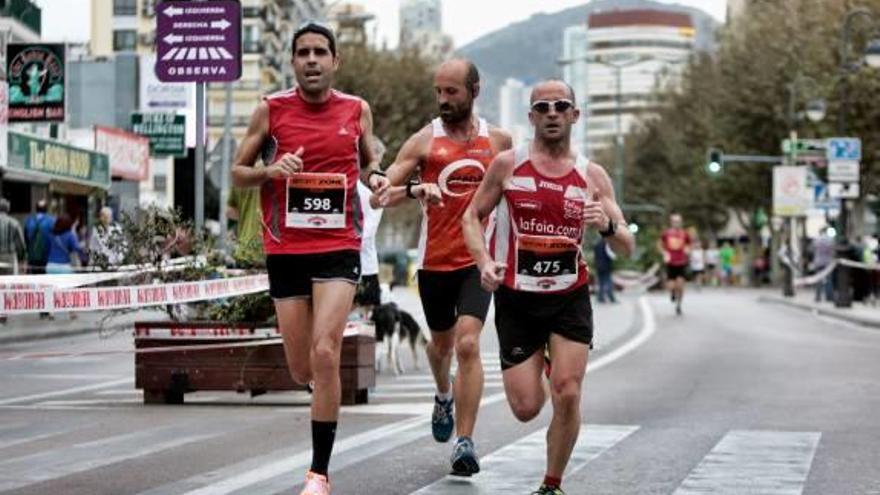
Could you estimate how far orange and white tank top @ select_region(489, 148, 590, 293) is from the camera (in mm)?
8133

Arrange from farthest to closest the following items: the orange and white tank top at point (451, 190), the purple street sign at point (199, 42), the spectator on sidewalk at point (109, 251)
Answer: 1. the purple street sign at point (199, 42)
2. the spectator on sidewalk at point (109, 251)
3. the orange and white tank top at point (451, 190)

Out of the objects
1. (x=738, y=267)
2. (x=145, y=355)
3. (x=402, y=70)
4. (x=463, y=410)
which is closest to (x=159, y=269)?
(x=145, y=355)

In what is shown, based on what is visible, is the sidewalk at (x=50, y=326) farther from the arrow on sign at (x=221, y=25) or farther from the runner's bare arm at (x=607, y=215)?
the runner's bare arm at (x=607, y=215)

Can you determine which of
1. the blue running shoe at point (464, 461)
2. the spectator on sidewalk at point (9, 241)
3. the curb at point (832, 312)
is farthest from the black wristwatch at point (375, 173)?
the curb at point (832, 312)

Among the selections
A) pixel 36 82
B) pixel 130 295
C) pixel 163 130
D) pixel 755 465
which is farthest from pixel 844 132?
pixel 755 465

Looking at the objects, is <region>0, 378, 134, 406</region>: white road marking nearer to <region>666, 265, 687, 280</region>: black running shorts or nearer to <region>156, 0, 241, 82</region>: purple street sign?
<region>156, 0, 241, 82</region>: purple street sign

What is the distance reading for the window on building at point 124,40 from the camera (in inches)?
4208

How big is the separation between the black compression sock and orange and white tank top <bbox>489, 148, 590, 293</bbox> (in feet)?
3.16

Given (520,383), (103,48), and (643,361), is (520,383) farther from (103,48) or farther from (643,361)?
(103,48)

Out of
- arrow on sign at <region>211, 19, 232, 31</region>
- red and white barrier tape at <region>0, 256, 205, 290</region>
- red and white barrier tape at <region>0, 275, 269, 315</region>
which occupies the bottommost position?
red and white barrier tape at <region>0, 275, 269, 315</region>

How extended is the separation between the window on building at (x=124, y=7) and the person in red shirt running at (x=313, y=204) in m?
96.8

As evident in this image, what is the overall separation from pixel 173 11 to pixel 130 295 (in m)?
6.28

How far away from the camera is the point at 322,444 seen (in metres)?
8.09

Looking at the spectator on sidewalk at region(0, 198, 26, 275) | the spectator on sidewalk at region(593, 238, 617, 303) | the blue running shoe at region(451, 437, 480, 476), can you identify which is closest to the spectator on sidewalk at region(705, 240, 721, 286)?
the spectator on sidewalk at region(593, 238, 617, 303)
